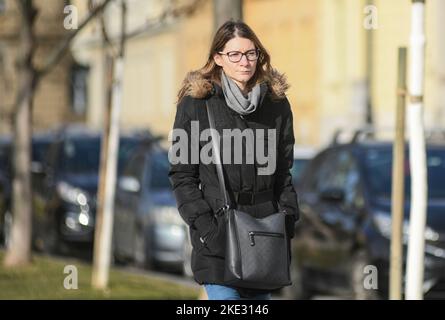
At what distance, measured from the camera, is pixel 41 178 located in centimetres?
2417

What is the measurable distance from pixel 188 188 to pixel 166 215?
13.2 m

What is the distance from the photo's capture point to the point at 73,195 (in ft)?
75.1

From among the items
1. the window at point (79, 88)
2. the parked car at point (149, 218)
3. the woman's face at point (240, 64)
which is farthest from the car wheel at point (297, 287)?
the window at point (79, 88)

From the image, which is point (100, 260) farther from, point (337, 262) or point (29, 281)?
point (337, 262)

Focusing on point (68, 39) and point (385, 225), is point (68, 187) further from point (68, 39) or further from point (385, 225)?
point (385, 225)

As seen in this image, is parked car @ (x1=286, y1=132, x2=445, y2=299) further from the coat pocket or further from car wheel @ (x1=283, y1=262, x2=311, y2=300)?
the coat pocket

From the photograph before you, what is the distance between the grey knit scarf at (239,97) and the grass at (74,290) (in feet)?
20.6

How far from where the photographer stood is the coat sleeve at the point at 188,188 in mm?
7027

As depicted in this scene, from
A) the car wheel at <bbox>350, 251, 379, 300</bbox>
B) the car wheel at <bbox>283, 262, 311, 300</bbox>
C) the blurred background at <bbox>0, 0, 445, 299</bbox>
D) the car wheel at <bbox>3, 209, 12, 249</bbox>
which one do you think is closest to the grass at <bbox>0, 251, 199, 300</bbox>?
the blurred background at <bbox>0, 0, 445, 299</bbox>

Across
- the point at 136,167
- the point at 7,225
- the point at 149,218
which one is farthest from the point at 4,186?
the point at 149,218
